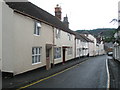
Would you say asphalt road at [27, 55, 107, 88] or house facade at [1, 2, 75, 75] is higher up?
house facade at [1, 2, 75, 75]

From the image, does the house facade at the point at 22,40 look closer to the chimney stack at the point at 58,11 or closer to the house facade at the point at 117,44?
the house facade at the point at 117,44

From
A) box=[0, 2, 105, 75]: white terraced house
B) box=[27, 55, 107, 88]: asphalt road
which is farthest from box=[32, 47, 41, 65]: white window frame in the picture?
box=[27, 55, 107, 88]: asphalt road

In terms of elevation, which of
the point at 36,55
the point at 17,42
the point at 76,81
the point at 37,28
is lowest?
the point at 76,81

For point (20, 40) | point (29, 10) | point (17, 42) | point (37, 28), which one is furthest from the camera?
point (29, 10)

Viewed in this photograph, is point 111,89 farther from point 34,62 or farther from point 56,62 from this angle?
point 56,62

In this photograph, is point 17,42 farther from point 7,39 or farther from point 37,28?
point 37,28

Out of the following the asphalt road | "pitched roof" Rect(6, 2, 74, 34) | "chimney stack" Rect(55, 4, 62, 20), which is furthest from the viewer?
"chimney stack" Rect(55, 4, 62, 20)

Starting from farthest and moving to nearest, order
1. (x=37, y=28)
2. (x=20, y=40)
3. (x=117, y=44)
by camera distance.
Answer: (x=37, y=28), (x=20, y=40), (x=117, y=44)

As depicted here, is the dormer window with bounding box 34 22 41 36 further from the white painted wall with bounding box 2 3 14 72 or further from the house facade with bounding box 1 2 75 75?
the white painted wall with bounding box 2 3 14 72

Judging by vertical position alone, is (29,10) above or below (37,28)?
above

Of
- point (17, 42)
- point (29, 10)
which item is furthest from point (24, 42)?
point (29, 10)

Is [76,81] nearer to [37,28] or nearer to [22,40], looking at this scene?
[22,40]

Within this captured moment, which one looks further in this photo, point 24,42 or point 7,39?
point 24,42

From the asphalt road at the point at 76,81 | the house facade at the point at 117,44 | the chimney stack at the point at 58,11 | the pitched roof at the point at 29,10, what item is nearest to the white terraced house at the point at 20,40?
the pitched roof at the point at 29,10
